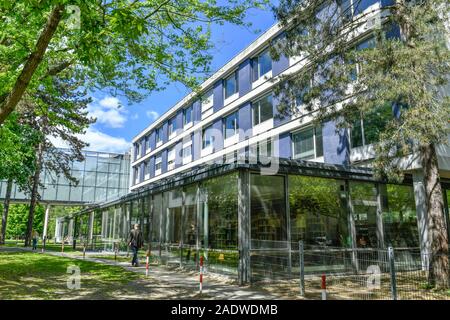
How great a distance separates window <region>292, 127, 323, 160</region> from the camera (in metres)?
19.4

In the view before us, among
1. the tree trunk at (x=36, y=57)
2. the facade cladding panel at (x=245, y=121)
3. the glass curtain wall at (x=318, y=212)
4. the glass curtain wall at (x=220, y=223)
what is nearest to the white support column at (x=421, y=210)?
the glass curtain wall at (x=318, y=212)

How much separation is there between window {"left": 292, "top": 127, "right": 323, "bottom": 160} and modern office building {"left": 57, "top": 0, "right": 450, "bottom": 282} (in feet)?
0.19

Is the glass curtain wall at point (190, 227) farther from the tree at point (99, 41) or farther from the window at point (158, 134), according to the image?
the window at point (158, 134)

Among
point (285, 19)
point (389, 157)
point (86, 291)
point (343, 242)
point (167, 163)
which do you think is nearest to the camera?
point (86, 291)

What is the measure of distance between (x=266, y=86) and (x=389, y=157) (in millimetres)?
12946

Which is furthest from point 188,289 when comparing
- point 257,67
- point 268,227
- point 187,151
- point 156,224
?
point 187,151

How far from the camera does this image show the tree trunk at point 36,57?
669 centimetres

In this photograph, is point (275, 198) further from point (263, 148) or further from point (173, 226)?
point (263, 148)

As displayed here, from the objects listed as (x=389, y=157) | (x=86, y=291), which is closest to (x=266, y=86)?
(x=389, y=157)

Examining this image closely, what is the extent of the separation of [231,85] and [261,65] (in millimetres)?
3868

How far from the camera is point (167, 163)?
1513 inches

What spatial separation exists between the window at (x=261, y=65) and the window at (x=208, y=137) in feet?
22.8

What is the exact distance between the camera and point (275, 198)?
12758 mm

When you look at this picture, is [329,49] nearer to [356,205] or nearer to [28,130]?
[356,205]
